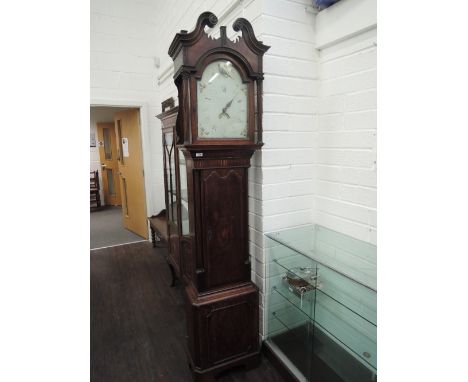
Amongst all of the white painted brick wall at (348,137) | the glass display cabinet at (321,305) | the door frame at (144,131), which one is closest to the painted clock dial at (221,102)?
the white painted brick wall at (348,137)

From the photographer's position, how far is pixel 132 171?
165 inches

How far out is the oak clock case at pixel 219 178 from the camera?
4.71 ft

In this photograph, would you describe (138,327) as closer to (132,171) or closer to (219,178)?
(219,178)

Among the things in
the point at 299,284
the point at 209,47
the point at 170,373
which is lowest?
the point at 170,373

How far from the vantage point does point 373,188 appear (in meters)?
1.52

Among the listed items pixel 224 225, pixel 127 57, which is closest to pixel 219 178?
pixel 224 225

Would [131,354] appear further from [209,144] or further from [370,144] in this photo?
[370,144]

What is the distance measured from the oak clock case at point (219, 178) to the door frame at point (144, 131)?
243 cm

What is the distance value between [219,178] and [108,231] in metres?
3.71

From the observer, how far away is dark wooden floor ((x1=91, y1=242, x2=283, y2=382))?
1.82m

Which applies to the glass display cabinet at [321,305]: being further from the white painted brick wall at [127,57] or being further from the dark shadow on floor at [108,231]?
the dark shadow on floor at [108,231]

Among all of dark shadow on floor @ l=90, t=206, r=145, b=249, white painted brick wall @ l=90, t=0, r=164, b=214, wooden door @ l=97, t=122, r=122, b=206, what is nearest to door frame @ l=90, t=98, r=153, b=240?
white painted brick wall @ l=90, t=0, r=164, b=214
